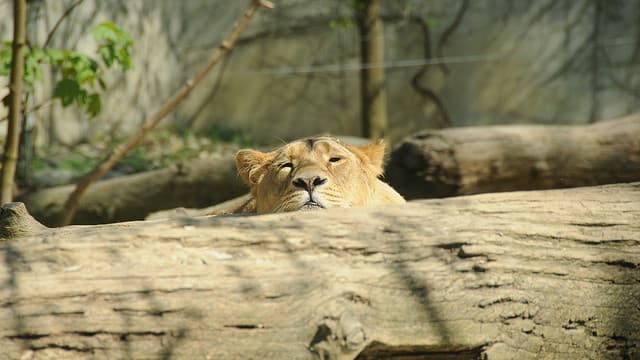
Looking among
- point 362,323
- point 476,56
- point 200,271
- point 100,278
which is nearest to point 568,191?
point 362,323

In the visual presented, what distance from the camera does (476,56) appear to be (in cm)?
1086

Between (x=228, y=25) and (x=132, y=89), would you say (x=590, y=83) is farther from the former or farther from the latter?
(x=132, y=89)

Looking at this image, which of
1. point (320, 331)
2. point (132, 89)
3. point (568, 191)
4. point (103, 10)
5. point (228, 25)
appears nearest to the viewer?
point (320, 331)

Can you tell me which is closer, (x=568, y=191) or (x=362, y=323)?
(x=362, y=323)

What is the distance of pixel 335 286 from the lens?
227 cm

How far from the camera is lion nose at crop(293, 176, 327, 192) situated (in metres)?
3.93

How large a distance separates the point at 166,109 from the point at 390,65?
609 centimetres

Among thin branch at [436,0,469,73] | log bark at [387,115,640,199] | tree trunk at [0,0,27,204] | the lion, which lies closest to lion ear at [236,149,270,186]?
the lion

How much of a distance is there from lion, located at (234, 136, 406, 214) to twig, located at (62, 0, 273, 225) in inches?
36.2

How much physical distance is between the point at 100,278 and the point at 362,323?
795 mm

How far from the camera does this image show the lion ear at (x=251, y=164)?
4.62m

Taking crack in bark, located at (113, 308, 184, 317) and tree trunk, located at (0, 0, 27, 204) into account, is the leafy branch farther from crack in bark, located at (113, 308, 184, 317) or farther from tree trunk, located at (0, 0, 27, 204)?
crack in bark, located at (113, 308, 184, 317)

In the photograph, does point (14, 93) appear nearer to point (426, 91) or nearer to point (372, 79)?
point (372, 79)

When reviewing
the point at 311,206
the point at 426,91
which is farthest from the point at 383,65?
the point at 311,206
